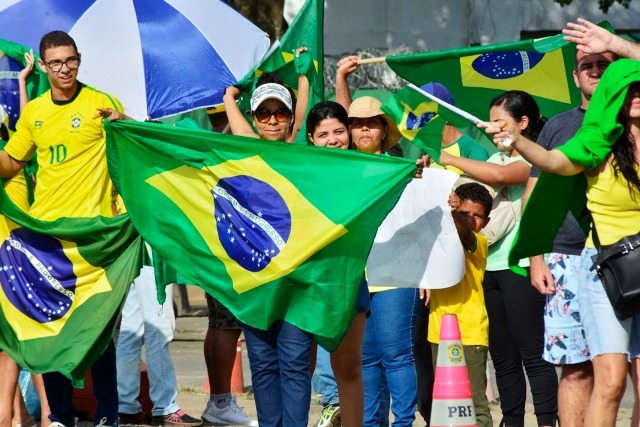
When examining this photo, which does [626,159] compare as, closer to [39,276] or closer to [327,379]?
[327,379]

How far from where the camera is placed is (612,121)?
651cm

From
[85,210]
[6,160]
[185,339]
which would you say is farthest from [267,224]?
[185,339]

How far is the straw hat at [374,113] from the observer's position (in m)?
8.15

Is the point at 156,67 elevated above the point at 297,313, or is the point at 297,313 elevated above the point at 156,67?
the point at 156,67

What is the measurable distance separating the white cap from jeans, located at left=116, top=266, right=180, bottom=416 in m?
2.17

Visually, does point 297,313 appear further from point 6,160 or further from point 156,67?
point 156,67

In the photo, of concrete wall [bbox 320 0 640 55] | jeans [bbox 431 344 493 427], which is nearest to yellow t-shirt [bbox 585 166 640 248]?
jeans [bbox 431 344 493 427]

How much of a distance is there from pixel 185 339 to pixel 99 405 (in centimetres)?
701

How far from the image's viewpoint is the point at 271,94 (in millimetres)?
7668

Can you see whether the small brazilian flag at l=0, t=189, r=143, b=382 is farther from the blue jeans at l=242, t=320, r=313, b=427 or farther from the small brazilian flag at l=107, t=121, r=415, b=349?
the blue jeans at l=242, t=320, r=313, b=427

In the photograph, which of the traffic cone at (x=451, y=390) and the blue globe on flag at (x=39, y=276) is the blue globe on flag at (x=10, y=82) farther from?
the traffic cone at (x=451, y=390)

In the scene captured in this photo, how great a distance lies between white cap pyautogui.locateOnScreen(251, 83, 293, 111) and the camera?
25.2ft

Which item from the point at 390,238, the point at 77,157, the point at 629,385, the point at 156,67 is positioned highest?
the point at 156,67

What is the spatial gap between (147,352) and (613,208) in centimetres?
396
